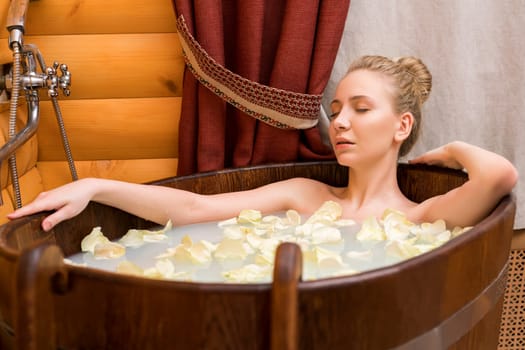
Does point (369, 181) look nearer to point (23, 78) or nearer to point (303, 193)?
point (303, 193)

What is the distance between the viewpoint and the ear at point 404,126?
1.87m

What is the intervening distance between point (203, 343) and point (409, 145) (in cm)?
129

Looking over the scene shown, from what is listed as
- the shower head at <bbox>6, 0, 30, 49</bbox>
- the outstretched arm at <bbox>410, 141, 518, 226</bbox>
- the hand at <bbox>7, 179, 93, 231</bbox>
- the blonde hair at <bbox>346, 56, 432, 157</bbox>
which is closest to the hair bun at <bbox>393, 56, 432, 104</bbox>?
the blonde hair at <bbox>346, 56, 432, 157</bbox>

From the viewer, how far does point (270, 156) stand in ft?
7.13

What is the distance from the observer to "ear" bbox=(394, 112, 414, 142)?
6.12 feet

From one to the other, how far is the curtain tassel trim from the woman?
219 millimetres

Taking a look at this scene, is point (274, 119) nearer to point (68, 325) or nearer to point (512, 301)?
point (512, 301)

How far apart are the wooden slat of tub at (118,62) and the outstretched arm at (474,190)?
1009mm

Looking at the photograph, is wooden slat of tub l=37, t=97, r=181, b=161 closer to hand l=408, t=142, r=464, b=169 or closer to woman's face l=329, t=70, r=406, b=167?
woman's face l=329, t=70, r=406, b=167

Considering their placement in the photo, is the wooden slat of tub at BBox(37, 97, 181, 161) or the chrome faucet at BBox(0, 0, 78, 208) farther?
the wooden slat of tub at BBox(37, 97, 181, 161)

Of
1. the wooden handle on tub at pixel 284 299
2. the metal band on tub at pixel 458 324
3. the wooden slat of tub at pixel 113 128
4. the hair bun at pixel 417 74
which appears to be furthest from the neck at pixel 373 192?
the wooden handle on tub at pixel 284 299

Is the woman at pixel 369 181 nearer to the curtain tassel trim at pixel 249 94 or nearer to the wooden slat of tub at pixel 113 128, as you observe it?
the curtain tassel trim at pixel 249 94

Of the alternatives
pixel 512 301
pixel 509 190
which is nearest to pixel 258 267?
pixel 509 190

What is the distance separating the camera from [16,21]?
186 centimetres
